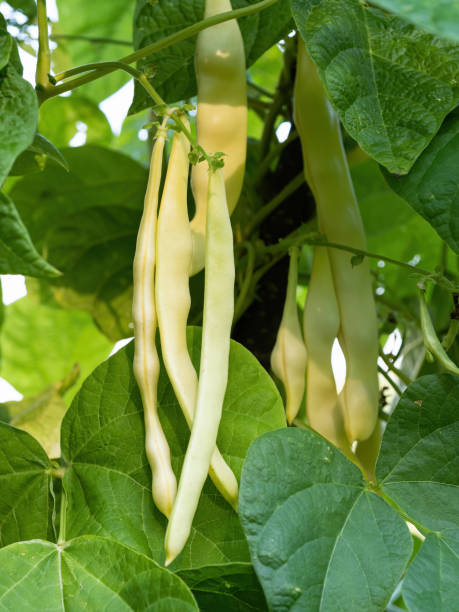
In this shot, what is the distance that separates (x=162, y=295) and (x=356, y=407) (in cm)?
24

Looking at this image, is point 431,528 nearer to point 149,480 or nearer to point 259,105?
point 149,480

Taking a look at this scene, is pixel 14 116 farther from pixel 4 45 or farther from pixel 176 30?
pixel 176 30

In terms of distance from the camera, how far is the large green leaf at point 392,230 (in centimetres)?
126

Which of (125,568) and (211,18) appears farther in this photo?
→ (211,18)

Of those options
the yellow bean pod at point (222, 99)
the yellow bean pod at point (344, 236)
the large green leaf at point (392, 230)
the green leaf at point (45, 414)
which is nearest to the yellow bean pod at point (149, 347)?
the yellow bean pod at point (222, 99)

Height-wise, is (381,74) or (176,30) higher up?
(176,30)

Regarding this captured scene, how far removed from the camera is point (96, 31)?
4.58ft

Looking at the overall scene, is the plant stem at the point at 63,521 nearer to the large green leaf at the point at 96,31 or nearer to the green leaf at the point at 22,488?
the green leaf at the point at 22,488

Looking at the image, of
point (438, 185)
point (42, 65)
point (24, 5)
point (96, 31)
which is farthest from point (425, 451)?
point (96, 31)

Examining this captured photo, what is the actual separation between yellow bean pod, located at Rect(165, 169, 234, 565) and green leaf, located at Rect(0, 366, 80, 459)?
557 millimetres

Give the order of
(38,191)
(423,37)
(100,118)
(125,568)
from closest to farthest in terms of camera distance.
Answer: (125,568)
(423,37)
(38,191)
(100,118)

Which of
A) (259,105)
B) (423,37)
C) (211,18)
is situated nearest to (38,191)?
(259,105)

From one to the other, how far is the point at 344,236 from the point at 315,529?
0.32 meters

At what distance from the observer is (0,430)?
23.1 inches
